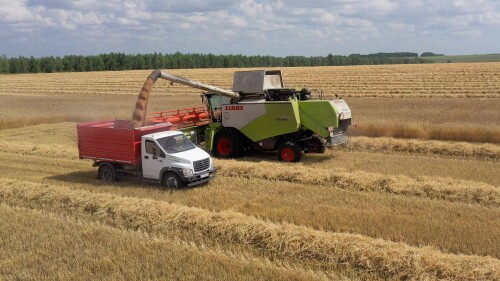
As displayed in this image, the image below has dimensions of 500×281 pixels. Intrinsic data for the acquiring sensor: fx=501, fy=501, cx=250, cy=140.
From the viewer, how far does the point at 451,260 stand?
7449mm

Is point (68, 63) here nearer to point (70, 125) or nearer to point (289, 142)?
point (70, 125)

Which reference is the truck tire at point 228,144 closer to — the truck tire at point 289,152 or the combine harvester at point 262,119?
the combine harvester at point 262,119

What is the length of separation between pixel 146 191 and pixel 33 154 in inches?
305

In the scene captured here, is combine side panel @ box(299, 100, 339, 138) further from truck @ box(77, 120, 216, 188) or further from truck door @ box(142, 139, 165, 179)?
truck door @ box(142, 139, 165, 179)

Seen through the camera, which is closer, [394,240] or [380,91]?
[394,240]

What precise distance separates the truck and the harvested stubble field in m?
0.38

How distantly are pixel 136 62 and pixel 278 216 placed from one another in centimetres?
10794

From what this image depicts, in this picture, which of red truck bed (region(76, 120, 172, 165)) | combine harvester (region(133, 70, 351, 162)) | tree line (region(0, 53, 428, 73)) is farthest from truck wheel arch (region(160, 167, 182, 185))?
tree line (region(0, 53, 428, 73))

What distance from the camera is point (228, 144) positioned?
1670cm

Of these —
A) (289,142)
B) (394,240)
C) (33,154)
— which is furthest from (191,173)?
(33,154)

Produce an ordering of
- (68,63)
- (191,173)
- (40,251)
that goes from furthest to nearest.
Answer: (68,63) → (191,173) → (40,251)

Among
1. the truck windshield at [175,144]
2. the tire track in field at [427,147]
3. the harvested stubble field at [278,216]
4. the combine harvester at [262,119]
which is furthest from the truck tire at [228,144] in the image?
the tire track in field at [427,147]

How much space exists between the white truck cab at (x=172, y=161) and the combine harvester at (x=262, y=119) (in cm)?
231

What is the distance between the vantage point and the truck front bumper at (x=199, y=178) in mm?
12477
